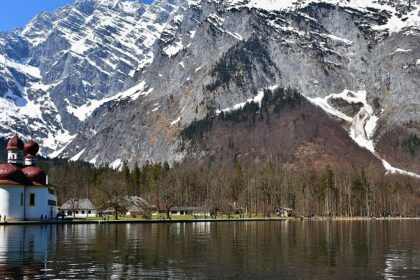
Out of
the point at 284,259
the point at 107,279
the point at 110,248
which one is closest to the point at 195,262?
the point at 284,259

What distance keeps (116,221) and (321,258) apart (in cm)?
9750

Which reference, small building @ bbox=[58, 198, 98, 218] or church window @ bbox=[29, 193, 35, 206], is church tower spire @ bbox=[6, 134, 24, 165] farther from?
small building @ bbox=[58, 198, 98, 218]

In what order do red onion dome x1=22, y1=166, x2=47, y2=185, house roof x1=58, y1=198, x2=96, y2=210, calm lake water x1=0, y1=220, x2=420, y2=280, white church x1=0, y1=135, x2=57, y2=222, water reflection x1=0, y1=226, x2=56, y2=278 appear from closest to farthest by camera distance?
calm lake water x1=0, y1=220, x2=420, y2=280
water reflection x1=0, y1=226, x2=56, y2=278
white church x1=0, y1=135, x2=57, y2=222
red onion dome x1=22, y1=166, x2=47, y2=185
house roof x1=58, y1=198, x2=96, y2=210

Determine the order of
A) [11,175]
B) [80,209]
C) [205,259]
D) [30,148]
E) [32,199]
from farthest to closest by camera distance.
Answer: [80,209] → [30,148] → [32,199] → [11,175] → [205,259]

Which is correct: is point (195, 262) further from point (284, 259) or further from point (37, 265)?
point (37, 265)

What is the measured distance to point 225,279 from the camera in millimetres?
45688

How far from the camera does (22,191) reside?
470 ft

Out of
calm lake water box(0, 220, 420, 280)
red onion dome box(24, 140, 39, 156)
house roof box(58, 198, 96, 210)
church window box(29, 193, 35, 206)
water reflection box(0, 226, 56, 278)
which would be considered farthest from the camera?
house roof box(58, 198, 96, 210)

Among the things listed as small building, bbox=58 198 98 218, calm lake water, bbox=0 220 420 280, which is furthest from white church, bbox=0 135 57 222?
calm lake water, bbox=0 220 420 280

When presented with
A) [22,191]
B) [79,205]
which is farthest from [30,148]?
[79,205]

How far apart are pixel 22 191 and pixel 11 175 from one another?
4.36 metres

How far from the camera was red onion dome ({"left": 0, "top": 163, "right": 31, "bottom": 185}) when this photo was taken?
462 feet

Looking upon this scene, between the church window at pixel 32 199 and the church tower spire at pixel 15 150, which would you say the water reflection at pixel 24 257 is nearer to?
the church window at pixel 32 199

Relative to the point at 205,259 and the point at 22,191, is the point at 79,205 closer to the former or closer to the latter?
the point at 22,191
